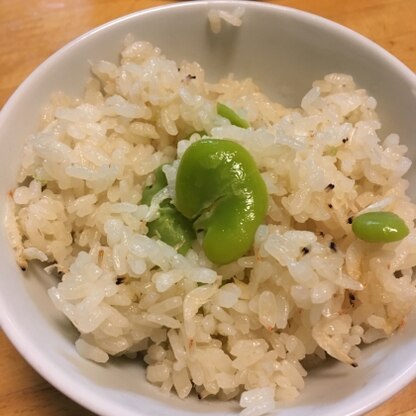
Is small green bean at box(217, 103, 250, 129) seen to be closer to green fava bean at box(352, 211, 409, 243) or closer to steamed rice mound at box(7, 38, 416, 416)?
steamed rice mound at box(7, 38, 416, 416)

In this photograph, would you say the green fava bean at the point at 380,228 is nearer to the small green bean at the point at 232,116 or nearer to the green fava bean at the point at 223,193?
the green fava bean at the point at 223,193

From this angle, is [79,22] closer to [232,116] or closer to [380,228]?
[232,116]

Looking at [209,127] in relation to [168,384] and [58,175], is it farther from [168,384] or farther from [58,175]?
[168,384]

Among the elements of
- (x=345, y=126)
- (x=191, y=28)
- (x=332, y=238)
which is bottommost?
(x=332, y=238)

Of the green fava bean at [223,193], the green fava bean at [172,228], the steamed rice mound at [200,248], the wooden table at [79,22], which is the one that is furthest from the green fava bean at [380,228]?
the wooden table at [79,22]

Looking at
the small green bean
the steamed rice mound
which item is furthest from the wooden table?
the small green bean

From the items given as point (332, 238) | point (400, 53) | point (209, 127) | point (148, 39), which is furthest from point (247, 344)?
point (400, 53)
